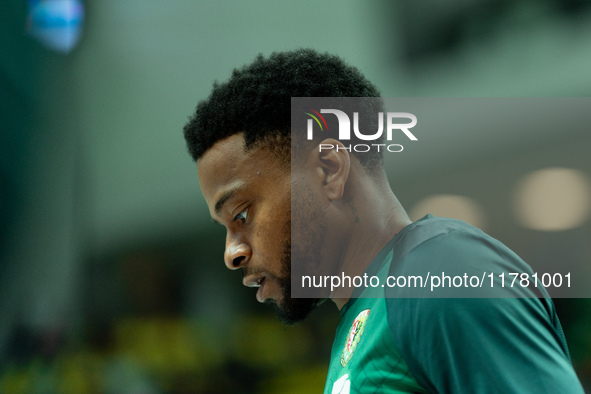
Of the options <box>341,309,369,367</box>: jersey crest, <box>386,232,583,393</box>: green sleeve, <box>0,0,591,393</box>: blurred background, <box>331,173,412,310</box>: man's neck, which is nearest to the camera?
<box>386,232,583,393</box>: green sleeve

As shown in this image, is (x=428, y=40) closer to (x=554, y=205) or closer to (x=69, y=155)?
(x=554, y=205)

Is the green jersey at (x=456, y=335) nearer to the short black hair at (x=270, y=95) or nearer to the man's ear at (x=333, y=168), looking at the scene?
the man's ear at (x=333, y=168)

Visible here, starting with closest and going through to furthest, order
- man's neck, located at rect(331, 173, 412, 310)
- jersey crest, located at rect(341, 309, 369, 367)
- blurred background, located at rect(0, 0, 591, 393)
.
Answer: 1. jersey crest, located at rect(341, 309, 369, 367)
2. man's neck, located at rect(331, 173, 412, 310)
3. blurred background, located at rect(0, 0, 591, 393)

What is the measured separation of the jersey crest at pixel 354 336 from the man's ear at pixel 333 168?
20 centimetres

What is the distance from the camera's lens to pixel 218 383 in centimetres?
268

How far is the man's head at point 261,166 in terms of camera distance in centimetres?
84

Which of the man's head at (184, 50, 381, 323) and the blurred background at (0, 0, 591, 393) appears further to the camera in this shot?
the blurred background at (0, 0, 591, 393)

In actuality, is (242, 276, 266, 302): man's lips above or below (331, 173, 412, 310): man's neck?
below

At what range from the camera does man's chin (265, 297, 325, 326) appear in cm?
89

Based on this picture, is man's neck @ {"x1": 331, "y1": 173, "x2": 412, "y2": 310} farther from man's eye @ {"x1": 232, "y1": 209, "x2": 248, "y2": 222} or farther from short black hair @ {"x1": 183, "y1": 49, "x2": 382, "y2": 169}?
man's eye @ {"x1": 232, "y1": 209, "x2": 248, "y2": 222}

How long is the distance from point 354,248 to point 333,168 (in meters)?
0.14

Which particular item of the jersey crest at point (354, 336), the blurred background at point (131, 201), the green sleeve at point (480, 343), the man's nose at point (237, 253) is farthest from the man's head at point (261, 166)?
the blurred background at point (131, 201)

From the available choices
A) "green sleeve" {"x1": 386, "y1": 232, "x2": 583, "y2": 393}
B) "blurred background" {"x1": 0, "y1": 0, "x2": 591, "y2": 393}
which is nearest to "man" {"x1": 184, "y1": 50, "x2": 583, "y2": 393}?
"green sleeve" {"x1": 386, "y1": 232, "x2": 583, "y2": 393}

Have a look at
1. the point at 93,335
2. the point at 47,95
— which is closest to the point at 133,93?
the point at 47,95
